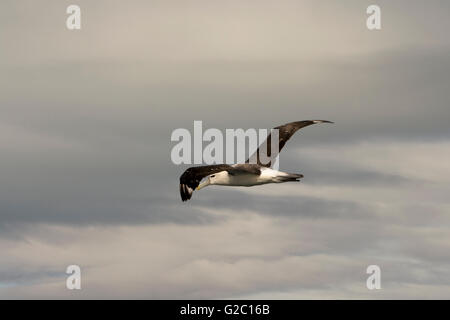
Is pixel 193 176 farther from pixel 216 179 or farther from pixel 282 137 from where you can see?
pixel 282 137

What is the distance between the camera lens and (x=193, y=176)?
37.8m

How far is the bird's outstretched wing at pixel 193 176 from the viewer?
1483 inches

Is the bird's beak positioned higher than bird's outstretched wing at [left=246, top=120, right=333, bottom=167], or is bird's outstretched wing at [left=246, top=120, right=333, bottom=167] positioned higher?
bird's outstretched wing at [left=246, top=120, right=333, bottom=167]

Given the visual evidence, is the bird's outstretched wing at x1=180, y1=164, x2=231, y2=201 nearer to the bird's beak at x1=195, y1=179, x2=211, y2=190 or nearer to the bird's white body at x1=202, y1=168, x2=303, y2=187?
the bird's beak at x1=195, y1=179, x2=211, y2=190

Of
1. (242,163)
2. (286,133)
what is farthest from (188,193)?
(286,133)

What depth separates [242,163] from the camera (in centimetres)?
4219

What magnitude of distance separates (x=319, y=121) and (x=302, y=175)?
530cm

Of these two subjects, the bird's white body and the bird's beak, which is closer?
the bird's white body

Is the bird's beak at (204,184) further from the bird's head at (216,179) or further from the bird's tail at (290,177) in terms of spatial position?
the bird's tail at (290,177)

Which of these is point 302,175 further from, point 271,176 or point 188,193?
point 188,193

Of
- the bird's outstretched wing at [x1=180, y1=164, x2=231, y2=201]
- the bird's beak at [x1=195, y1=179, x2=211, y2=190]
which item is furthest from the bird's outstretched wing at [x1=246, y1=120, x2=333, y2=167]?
the bird's outstretched wing at [x1=180, y1=164, x2=231, y2=201]

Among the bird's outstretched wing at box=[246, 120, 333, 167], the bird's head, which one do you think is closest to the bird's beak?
the bird's head

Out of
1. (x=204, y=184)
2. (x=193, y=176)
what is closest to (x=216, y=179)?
(x=204, y=184)

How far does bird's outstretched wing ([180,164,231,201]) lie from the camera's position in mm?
37656
